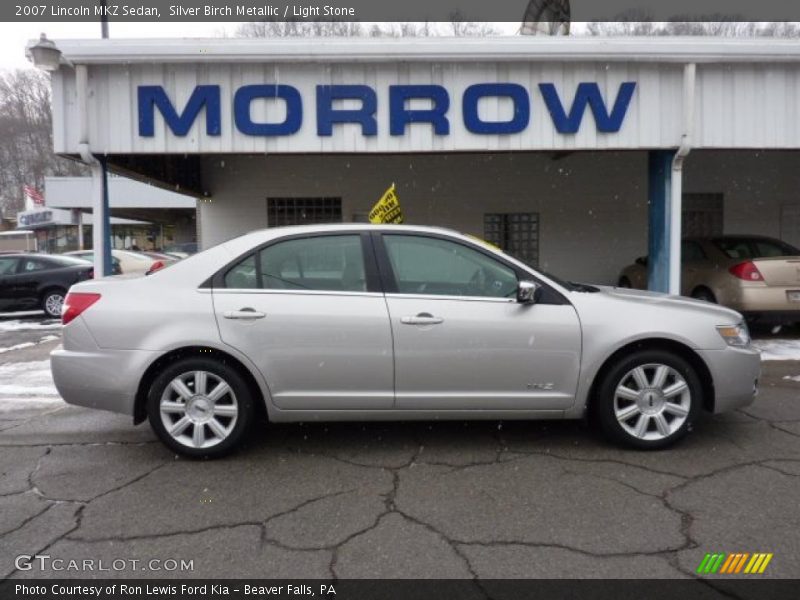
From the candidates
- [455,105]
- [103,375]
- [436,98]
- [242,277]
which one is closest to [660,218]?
[455,105]

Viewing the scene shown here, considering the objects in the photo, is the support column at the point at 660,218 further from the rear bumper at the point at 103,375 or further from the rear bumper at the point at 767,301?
the rear bumper at the point at 103,375

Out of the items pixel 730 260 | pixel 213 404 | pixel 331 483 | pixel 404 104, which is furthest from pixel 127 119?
pixel 730 260

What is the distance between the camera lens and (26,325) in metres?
11.6

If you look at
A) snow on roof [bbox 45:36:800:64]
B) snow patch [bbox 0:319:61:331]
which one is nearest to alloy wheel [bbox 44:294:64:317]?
snow patch [bbox 0:319:61:331]

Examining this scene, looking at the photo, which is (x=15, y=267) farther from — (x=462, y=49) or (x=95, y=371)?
(x=95, y=371)

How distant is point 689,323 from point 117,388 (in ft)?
12.3

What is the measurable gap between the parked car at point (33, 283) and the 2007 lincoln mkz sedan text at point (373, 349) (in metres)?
9.35

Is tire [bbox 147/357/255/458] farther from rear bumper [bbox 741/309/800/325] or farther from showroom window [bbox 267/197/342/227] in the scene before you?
showroom window [bbox 267/197/342/227]

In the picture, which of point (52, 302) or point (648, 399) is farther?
point (52, 302)

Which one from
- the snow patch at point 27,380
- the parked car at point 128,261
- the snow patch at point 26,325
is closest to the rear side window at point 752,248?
the snow patch at point 27,380

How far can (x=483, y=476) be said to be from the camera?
12.5 ft

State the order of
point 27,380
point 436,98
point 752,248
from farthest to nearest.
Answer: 1. point 752,248
2. point 436,98
3. point 27,380

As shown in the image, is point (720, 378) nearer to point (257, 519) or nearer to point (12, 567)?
point (257, 519)

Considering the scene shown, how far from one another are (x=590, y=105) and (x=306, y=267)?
5.12 m
